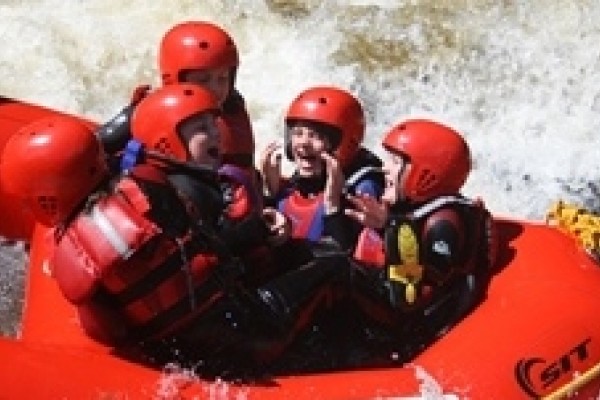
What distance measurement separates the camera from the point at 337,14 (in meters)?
6.25

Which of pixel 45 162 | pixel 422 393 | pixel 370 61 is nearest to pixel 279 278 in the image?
pixel 422 393

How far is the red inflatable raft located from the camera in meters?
3.31

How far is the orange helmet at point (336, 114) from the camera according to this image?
381 centimetres

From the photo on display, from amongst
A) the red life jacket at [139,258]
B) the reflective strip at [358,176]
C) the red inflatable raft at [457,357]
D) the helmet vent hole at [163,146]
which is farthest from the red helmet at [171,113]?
the reflective strip at [358,176]

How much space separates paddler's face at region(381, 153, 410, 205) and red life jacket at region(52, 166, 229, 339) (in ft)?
2.02

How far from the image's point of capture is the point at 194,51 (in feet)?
13.0

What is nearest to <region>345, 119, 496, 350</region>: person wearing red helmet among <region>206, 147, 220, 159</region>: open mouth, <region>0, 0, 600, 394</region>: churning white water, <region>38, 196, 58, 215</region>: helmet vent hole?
<region>206, 147, 220, 159</region>: open mouth

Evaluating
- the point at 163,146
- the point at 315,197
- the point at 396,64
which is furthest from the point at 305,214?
the point at 396,64

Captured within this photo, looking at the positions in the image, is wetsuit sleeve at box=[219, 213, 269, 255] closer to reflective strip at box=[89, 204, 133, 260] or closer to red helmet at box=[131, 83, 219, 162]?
red helmet at box=[131, 83, 219, 162]

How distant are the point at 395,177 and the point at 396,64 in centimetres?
235

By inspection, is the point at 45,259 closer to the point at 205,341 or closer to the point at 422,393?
the point at 205,341

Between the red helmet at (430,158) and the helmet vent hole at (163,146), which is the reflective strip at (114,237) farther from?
the red helmet at (430,158)

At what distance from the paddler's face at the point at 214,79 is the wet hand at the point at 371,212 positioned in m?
0.54

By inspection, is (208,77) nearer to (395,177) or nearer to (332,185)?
(332,185)
